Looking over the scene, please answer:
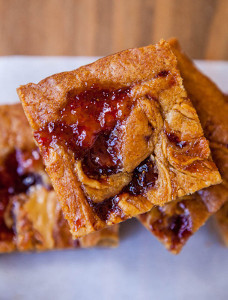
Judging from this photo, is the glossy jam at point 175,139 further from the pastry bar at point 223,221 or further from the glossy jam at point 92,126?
the pastry bar at point 223,221

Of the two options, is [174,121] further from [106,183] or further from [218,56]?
[218,56]

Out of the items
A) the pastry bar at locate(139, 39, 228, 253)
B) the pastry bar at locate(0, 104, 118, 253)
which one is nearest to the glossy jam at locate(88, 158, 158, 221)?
the pastry bar at locate(139, 39, 228, 253)

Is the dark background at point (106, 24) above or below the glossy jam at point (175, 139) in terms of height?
above

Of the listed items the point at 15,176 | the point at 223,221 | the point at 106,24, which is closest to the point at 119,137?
the point at 15,176

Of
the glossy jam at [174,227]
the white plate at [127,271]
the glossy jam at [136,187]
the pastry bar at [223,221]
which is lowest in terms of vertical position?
the white plate at [127,271]

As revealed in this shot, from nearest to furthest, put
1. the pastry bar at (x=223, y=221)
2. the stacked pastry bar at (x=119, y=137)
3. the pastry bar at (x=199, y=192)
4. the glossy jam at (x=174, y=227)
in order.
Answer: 1. the stacked pastry bar at (x=119, y=137)
2. the pastry bar at (x=199, y=192)
3. the glossy jam at (x=174, y=227)
4. the pastry bar at (x=223, y=221)

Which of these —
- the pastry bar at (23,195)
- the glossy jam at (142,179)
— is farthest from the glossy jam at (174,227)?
the pastry bar at (23,195)

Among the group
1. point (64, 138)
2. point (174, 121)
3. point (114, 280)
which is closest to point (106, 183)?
point (64, 138)
